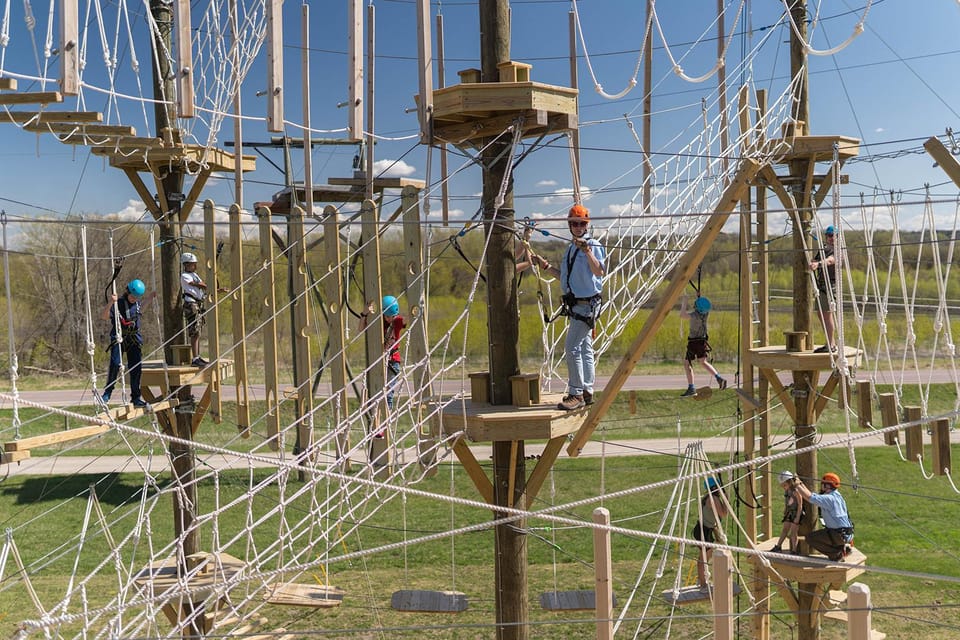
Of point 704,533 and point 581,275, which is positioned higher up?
point 581,275

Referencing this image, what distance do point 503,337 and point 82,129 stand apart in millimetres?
3791

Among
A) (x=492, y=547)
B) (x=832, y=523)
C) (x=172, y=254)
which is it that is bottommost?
(x=492, y=547)

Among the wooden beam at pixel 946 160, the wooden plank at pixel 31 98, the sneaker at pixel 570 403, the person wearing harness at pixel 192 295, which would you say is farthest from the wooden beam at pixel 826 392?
the wooden plank at pixel 31 98

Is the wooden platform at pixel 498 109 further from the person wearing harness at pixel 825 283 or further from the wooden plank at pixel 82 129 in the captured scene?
the person wearing harness at pixel 825 283

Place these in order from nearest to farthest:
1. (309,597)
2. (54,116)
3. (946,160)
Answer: (946,160)
(54,116)
(309,597)

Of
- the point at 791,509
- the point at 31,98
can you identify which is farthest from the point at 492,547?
the point at 31,98

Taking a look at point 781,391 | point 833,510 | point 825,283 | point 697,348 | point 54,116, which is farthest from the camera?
point 697,348

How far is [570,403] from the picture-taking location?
517 cm

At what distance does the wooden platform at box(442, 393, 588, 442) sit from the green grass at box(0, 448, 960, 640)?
3350 millimetres

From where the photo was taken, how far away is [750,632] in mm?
10164

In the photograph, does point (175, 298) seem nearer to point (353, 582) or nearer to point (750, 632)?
point (353, 582)

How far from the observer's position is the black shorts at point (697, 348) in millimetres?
9562

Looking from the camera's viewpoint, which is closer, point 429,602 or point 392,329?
point 392,329

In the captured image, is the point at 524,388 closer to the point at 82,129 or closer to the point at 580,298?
the point at 580,298
